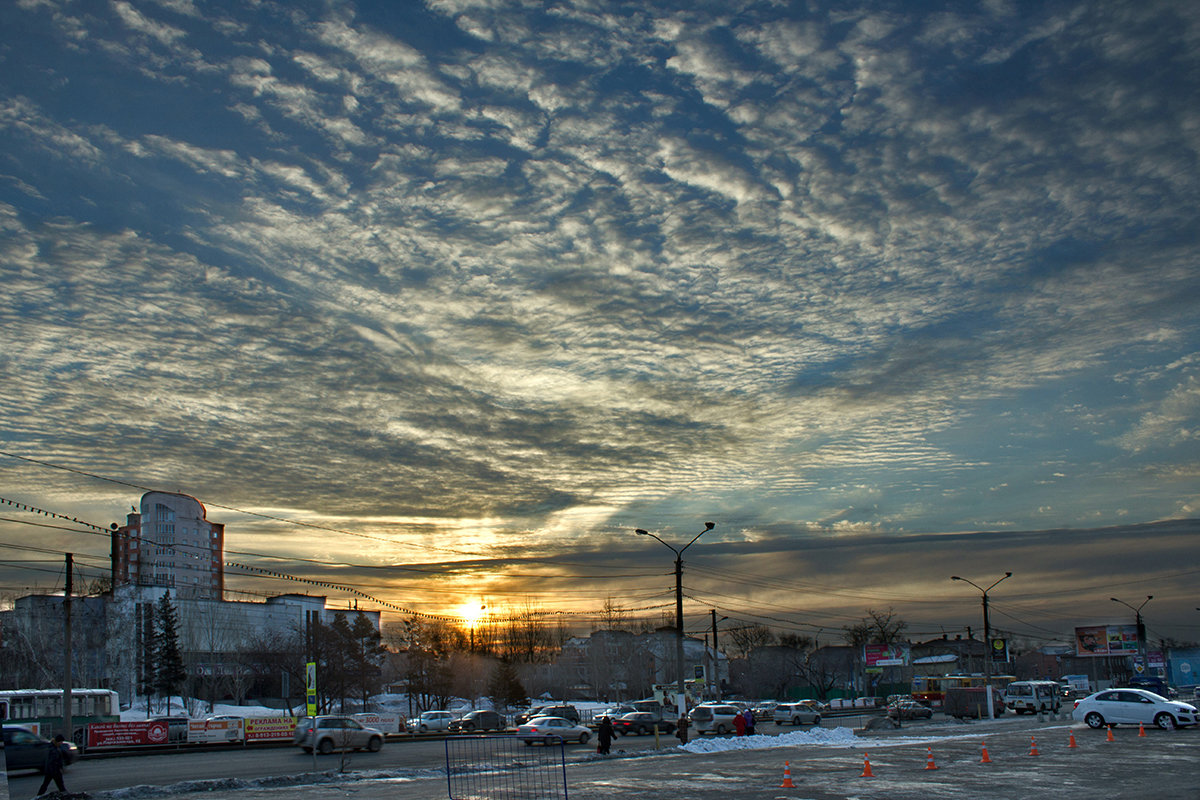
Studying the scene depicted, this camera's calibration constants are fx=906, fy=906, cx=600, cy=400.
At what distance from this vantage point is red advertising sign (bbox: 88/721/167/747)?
148 feet

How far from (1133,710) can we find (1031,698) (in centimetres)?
2389

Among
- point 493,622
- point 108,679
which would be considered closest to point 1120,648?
point 493,622

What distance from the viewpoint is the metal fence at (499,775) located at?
66.6 ft

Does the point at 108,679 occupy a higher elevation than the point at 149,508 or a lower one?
lower

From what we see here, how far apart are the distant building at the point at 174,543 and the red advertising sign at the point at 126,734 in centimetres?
11983

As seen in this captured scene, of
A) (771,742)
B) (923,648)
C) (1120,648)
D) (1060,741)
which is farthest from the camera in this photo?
(923,648)

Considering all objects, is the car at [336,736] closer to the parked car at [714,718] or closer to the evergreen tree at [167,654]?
the parked car at [714,718]

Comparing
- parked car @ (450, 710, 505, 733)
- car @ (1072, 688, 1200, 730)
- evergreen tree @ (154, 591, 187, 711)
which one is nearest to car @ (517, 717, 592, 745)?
parked car @ (450, 710, 505, 733)

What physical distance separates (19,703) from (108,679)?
2657 inches

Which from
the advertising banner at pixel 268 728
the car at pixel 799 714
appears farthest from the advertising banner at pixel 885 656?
the advertising banner at pixel 268 728

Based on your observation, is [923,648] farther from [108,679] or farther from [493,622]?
[108,679]

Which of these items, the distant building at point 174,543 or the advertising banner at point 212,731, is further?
the distant building at point 174,543

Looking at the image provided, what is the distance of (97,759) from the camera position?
127 feet

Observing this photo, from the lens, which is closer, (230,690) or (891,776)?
(891,776)
